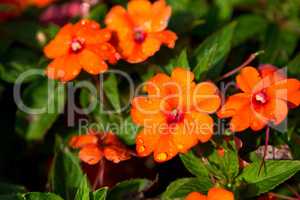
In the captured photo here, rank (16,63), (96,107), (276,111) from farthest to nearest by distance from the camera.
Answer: (16,63) < (96,107) < (276,111)

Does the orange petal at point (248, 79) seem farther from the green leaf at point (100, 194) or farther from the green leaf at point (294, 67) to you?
the green leaf at point (100, 194)

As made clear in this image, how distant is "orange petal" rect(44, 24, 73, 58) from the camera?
1.42m

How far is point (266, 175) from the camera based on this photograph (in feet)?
4.05

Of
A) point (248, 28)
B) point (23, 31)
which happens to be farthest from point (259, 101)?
point (23, 31)

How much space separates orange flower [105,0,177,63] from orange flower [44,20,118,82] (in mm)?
66

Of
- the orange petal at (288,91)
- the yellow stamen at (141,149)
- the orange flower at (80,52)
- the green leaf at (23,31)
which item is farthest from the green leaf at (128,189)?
the green leaf at (23,31)

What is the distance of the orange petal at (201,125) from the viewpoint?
3.86 ft

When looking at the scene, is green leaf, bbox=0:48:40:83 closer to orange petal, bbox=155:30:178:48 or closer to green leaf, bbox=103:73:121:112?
green leaf, bbox=103:73:121:112

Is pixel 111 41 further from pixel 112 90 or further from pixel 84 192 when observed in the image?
pixel 84 192

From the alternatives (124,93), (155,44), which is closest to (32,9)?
(124,93)

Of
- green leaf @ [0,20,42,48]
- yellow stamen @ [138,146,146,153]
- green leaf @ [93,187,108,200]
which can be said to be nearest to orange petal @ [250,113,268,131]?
yellow stamen @ [138,146,146,153]

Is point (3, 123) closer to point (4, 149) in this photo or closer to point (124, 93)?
point (4, 149)

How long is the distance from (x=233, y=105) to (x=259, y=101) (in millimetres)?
66

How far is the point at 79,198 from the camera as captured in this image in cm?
124
